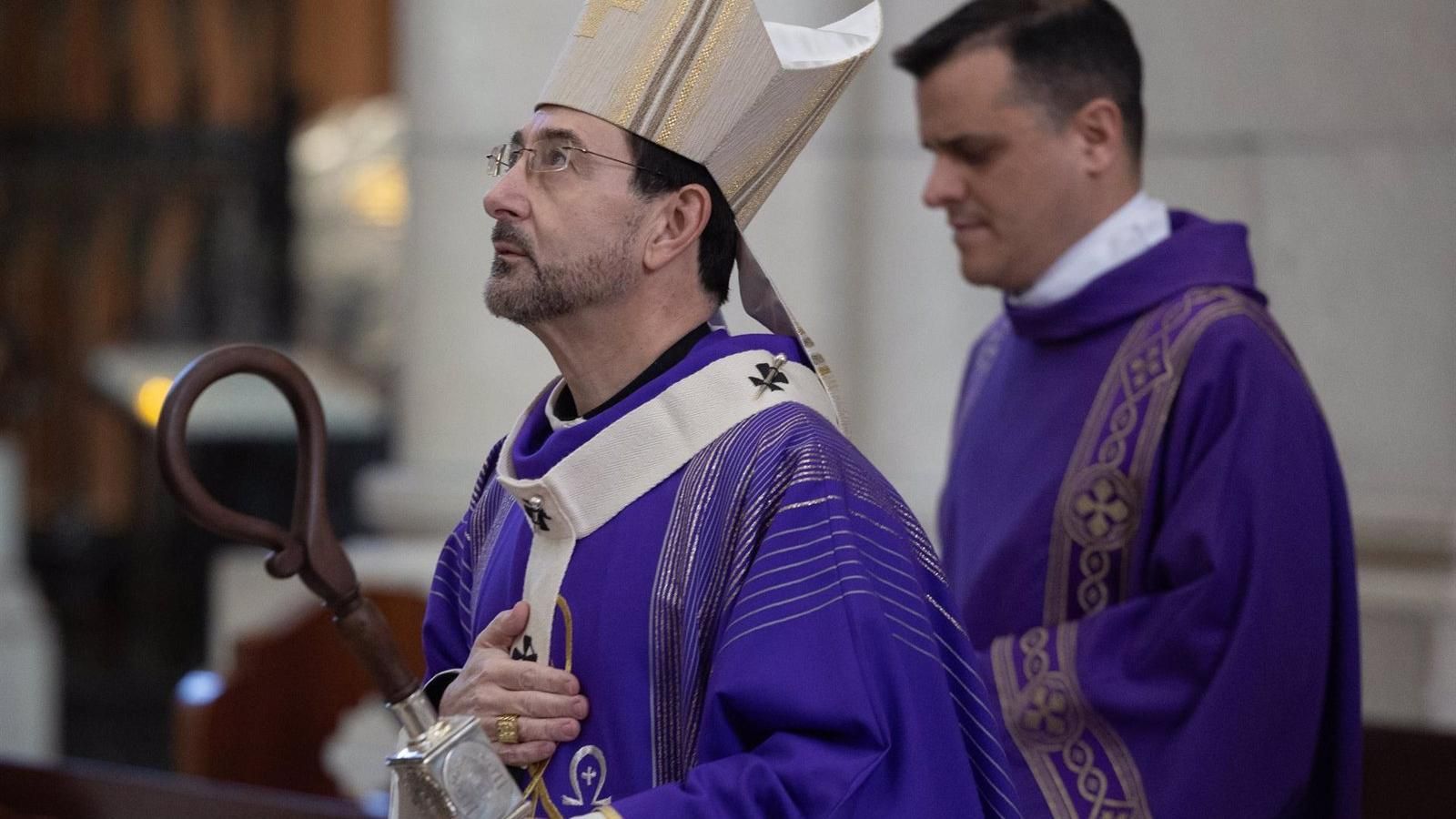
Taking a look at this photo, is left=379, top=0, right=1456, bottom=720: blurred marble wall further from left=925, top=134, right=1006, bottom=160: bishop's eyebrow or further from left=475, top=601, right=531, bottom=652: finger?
left=475, top=601, right=531, bottom=652: finger

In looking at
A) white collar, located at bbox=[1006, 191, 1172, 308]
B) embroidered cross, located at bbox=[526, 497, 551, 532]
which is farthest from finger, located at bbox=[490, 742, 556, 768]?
white collar, located at bbox=[1006, 191, 1172, 308]

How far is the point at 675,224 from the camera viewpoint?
95.2 inches

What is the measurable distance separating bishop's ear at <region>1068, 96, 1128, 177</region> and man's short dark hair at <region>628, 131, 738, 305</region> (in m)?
1.03

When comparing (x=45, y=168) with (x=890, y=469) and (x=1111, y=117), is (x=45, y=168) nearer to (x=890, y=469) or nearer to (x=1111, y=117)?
(x=890, y=469)

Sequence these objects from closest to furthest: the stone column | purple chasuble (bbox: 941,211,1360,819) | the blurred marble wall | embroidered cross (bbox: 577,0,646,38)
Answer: embroidered cross (bbox: 577,0,646,38) < purple chasuble (bbox: 941,211,1360,819) < the blurred marble wall < the stone column

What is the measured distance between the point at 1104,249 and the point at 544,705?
152 centimetres

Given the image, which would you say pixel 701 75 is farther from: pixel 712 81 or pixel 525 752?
pixel 525 752

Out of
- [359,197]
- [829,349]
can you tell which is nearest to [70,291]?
[359,197]

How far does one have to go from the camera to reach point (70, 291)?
11602 mm

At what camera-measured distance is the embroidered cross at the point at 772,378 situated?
2355 millimetres

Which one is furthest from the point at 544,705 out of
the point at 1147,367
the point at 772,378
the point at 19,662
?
the point at 19,662

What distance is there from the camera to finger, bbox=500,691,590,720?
2244 mm

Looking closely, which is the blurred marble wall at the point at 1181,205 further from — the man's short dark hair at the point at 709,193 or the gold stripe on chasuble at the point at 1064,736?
the man's short dark hair at the point at 709,193

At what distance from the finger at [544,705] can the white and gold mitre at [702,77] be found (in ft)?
2.19
